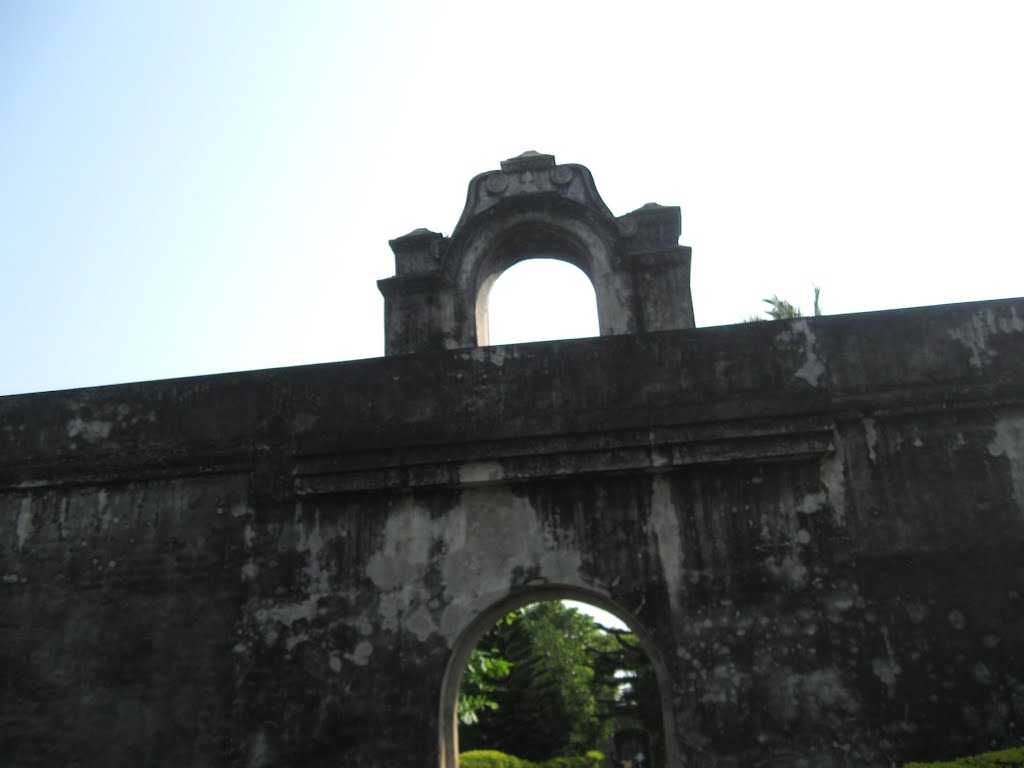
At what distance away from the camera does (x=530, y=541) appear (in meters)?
6.29

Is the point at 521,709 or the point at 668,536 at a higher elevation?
the point at 668,536

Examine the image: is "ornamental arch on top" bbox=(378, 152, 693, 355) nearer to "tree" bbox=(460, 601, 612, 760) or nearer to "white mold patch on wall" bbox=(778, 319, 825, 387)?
"white mold patch on wall" bbox=(778, 319, 825, 387)

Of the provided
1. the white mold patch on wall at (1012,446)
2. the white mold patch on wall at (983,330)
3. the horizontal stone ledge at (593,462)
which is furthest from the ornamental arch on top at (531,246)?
the white mold patch on wall at (1012,446)

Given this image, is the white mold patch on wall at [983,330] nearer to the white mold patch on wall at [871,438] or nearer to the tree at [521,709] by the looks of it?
the white mold patch on wall at [871,438]

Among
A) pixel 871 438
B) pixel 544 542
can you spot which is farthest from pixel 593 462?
pixel 871 438

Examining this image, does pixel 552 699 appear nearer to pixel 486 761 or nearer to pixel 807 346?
pixel 486 761

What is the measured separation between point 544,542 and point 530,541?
99 mm

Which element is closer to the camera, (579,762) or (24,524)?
(24,524)

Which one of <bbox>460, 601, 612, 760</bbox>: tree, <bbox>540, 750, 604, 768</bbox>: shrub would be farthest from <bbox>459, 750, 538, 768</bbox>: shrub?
<bbox>540, 750, 604, 768</bbox>: shrub

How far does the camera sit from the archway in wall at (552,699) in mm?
17016

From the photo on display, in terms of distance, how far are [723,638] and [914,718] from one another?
48.9 inches

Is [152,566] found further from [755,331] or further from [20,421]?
[755,331]

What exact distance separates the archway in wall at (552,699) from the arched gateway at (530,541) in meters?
5.87

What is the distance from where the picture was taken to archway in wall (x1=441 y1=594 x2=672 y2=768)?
17016mm
